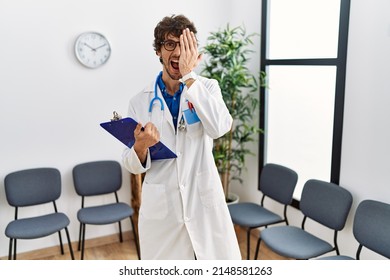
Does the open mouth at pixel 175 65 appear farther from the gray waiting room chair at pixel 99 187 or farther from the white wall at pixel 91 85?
the gray waiting room chair at pixel 99 187

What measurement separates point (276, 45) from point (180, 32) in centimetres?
182

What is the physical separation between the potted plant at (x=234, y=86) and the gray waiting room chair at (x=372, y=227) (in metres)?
1.19

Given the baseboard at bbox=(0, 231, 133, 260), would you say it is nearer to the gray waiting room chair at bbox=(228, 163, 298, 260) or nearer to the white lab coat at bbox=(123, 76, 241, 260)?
the gray waiting room chair at bbox=(228, 163, 298, 260)

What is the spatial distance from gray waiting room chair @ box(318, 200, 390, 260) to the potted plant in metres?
1.19

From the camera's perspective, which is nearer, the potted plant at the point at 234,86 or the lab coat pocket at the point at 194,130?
the lab coat pocket at the point at 194,130

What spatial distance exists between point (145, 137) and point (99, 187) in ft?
6.22

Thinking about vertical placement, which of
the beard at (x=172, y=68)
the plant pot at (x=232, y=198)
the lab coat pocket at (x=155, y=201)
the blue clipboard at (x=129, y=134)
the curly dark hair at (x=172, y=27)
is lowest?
the plant pot at (x=232, y=198)

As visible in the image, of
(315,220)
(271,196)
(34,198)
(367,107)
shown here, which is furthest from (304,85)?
(34,198)

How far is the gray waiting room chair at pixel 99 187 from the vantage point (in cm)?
305

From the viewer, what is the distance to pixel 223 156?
3.28 meters

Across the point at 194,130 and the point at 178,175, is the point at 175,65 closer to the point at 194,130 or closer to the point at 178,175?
the point at 194,130

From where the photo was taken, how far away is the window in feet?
8.55

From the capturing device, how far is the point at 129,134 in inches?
63.8

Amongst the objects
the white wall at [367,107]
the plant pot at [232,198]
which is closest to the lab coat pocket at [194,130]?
the white wall at [367,107]
